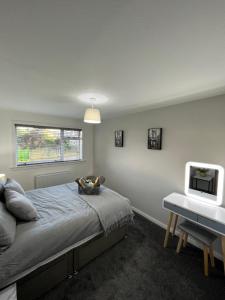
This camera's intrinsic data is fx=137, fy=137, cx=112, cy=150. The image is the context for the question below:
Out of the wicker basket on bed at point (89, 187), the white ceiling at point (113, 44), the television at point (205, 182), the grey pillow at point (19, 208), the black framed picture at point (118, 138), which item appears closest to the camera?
the white ceiling at point (113, 44)

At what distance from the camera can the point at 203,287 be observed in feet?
5.02

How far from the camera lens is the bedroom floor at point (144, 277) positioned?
144 cm

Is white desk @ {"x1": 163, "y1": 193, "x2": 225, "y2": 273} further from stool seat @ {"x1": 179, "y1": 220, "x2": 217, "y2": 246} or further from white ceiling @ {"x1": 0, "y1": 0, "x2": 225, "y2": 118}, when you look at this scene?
white ceiling @ {"x1": 0, "y1": 0, "x2": 225, "y2": 118}

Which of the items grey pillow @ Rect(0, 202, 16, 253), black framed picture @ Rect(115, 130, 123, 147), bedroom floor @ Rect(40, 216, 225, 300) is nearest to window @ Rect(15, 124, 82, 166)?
black framed picture @ Rect(115, 130, 123, 147)

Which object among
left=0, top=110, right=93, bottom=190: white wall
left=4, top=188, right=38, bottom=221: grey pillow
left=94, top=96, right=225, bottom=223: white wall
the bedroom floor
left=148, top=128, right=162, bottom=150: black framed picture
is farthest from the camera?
left=0, top=110, right=93, bottom=190: white wall

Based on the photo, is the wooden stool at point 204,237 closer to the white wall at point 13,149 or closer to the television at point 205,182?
the television at point 205,182

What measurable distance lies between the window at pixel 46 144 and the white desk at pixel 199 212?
302 centimetres

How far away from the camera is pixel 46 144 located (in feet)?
12.0

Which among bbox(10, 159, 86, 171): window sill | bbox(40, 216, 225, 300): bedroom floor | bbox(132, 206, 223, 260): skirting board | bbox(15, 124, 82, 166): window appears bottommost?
bbox(40, 216, 225, 300): bedroom floor

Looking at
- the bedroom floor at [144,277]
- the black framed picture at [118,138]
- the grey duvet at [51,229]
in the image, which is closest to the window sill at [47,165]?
the grey duvet at [51,229]

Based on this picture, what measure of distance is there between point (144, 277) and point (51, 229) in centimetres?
124

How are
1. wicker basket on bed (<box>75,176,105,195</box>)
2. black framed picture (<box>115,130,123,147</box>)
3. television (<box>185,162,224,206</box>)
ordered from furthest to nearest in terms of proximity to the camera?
black framed picture (<box>115,130,123,147</box>) < wicker basket on bed (<box>75,176,105,195</box>) < television (<box>185,162,224,206</box>)

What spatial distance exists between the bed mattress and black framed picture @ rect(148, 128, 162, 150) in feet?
5.19

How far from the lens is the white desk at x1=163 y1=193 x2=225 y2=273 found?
5.12ft
